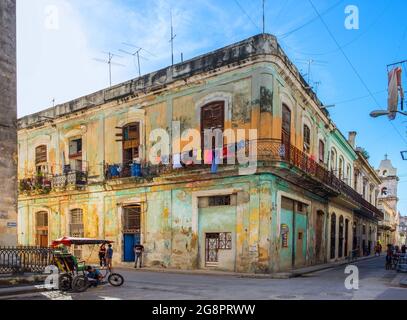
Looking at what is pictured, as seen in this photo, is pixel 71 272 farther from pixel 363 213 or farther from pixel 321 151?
pixel 363 213

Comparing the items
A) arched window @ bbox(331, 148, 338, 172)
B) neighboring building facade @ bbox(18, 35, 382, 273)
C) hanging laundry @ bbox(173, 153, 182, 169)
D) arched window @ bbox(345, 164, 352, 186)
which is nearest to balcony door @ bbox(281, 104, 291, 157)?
neighboring building facade @ bbox(18, 35, 382, 273)

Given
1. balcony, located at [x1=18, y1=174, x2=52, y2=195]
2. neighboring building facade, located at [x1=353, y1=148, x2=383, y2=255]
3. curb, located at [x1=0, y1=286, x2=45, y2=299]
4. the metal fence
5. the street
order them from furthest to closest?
neighboring building facade, located at [x1=353, y1=148, x2=383, y2=255], balcony, located at [x1=18, y1=174, x2=52, y2=195], the metal fence, curb, located at [x1=0, y1=286, x2=45, y2=299], the street

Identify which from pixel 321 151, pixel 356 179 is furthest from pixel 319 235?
pixel 356 179

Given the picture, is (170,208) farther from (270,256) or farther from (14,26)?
(14,26)

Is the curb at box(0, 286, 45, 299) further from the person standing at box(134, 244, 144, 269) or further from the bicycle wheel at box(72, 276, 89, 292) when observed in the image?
the person standing at box(134, 244, 144, 269)

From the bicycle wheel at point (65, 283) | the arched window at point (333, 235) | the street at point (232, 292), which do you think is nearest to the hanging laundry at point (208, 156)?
the street at point (232, 292)

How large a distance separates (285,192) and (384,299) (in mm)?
8079

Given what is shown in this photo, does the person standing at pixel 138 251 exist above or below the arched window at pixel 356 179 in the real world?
below

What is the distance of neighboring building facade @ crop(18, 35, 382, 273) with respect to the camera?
16000mm

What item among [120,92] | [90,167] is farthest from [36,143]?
[120,92]

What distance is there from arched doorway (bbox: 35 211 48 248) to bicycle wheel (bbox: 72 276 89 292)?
14.8 meters

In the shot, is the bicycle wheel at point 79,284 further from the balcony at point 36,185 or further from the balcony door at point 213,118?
the balcony at point 36,185

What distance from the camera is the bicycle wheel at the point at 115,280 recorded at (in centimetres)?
1159

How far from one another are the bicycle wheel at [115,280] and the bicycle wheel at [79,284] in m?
1.00
